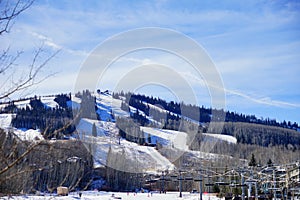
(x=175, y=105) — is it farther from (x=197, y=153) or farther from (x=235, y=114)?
(x=197, y=153)

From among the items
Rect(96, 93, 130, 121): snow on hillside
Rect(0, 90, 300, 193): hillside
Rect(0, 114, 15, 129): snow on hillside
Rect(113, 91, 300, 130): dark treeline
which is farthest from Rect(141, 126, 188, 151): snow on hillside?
Rect(0, 114, 15, 129): snow on hillside

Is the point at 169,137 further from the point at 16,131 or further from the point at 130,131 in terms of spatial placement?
the point at 16,131

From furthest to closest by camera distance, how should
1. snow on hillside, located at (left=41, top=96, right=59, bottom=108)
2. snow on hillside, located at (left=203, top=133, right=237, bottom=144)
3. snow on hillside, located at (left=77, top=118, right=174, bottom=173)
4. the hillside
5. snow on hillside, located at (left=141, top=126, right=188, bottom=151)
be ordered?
snow on hillside, located at (left=41, top=96, right=59, bottom=108) → snow on hillside, located at (left=203, top=133, right=237, bottom=144) → snow on hillside, located at (left=141, top=126, right=188, bottom=151) → snow on hillside, located at (left=77, top=118, right=174, bottom=173) → the hillside

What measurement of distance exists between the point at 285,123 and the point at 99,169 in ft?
437

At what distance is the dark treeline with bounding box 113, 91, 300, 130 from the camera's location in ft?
544

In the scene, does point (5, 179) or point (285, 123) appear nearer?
point (5, 179)

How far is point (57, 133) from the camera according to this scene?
3.42 metres

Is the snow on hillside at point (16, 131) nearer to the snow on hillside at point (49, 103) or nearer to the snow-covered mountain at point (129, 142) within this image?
the snow-covered mountain at point (129, 142)

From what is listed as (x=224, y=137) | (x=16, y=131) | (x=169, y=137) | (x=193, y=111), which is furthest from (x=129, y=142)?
(x=16, y=131)

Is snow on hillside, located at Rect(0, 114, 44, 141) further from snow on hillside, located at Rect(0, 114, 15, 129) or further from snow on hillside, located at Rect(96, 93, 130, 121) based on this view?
snow on hillside, located at Rect(96, 93, 130, 121)

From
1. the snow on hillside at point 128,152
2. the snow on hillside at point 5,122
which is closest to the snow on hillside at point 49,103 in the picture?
the snow on hillside at point 128,152

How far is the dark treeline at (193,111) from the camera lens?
16575 cm

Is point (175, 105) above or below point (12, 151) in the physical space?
above

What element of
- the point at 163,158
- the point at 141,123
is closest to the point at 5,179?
the point at 163,158
